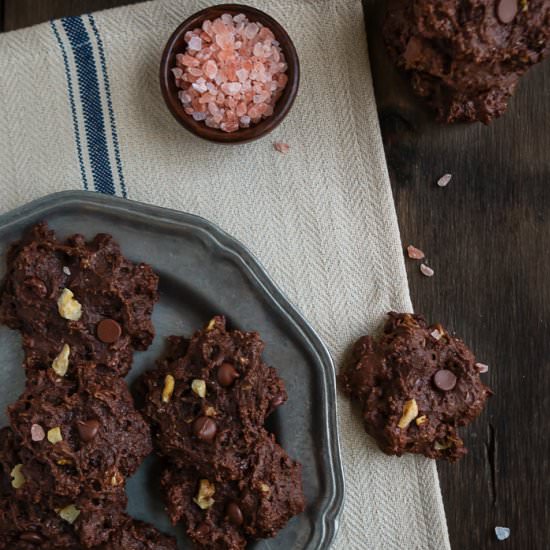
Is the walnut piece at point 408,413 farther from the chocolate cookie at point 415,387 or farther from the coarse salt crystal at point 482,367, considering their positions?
the coarse salt crystal at point 482,367

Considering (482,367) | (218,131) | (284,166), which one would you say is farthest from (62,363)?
(482,367)

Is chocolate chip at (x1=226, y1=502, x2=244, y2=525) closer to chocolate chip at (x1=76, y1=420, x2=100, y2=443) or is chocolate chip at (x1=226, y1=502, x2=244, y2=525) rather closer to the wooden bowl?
chocolate chip at (x1=76, y1=420, x2=100, y2=443)

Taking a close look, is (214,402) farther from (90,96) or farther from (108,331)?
(90,96)

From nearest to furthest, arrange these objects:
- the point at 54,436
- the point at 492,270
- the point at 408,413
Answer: the point at 54,436 → the point at 408,413 → the point at 492,270

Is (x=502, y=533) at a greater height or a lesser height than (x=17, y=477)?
lesser

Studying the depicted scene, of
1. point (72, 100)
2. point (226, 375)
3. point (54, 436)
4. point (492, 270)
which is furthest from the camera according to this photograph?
point (492, 270)

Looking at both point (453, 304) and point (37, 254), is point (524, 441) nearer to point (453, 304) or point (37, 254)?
point (453, 304)
